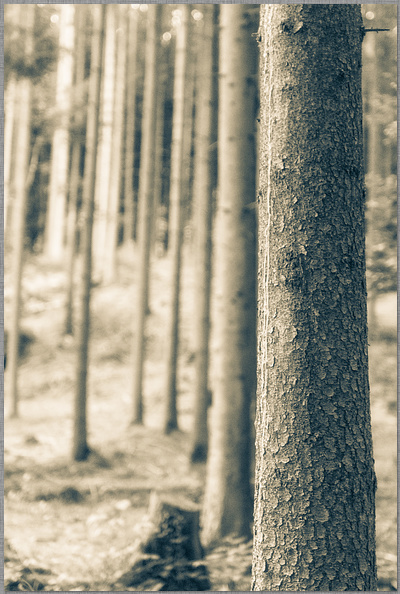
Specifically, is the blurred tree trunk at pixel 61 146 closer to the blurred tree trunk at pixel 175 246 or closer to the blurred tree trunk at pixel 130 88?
the blurred tree trunk at pixel 130 88

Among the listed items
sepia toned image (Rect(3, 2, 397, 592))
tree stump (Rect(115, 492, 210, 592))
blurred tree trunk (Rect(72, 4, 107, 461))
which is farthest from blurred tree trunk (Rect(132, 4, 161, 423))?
tree stump (Rect(115, 492, 210, 592))

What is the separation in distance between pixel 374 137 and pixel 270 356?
15802 millimetres

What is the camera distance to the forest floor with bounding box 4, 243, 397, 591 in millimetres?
4340

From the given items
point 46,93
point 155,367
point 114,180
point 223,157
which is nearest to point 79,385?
point 223,157

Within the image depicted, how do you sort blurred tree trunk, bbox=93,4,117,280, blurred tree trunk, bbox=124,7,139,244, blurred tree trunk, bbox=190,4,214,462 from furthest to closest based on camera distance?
blurred tree trunk, bbox=93,4,117,280 → blurred tree trunk, bbox=124,7,139,244 → blurred tree trunk, bbox=190,4,214,462

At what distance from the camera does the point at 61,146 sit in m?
17.5

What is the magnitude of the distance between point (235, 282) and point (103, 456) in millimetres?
4853

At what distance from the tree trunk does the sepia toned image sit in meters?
0.02

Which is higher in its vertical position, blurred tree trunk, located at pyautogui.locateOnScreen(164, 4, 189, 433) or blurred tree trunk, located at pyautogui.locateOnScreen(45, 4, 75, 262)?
blurred tree trunk, located at pyautogui.locateOnScreen(45, 4, 75, 262)

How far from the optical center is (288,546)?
2.00 metres

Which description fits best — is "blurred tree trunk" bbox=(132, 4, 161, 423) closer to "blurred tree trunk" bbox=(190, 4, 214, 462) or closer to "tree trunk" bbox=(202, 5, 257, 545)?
"blurred tree trunk" bbox=(190, 4, 214, 462)

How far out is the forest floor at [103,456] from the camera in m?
4.34

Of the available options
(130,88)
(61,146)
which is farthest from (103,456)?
(61,146)

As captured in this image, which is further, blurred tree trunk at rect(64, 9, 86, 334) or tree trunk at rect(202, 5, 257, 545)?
blurred tree trunk at rect(64, 9, 86, 334)
